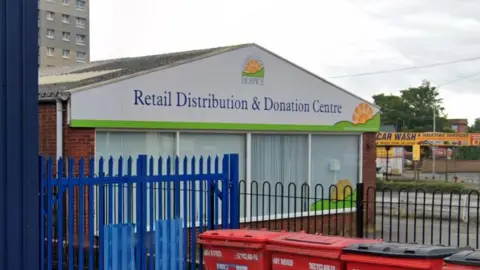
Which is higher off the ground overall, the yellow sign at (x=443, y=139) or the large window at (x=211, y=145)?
the large window at (x=211, y=145)

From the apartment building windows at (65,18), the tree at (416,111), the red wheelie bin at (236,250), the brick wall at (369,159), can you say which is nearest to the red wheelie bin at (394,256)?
the red wheelie bin at (236,250)

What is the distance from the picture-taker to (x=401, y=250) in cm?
470

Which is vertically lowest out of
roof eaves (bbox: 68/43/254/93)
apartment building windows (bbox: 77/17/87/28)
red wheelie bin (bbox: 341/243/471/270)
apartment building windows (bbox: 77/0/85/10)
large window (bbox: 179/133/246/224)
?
red wheelie bin (bbox: 341/243/471/270)

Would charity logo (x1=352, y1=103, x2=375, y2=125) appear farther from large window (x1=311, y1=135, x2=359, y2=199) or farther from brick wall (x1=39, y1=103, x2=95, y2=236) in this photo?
brick wall (x1=39, y1=103, x2=95, y2=236)

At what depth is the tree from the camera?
82.4 meters

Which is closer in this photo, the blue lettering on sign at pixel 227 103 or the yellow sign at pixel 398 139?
the blue lettering on sign at pixel 227 103

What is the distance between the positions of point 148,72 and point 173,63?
73cm

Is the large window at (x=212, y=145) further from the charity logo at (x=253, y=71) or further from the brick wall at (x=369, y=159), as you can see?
the brick wall at (x=369, y=159)

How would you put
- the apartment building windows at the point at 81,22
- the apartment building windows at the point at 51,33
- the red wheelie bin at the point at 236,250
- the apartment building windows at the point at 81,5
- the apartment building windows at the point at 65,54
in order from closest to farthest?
the red wheelie bin at the point at 236,250 → the apartment building windows at the point at 51,33 → the apartment building windows at the point at 65,54 → the apartment building windows at the point at 81,22 → the apartment building windows at the point at 81,5

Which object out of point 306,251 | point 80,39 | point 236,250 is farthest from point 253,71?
point 80,39

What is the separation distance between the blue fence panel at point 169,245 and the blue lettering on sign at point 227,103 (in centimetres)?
419

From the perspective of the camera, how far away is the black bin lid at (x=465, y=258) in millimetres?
4203

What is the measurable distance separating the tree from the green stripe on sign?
2742 inches

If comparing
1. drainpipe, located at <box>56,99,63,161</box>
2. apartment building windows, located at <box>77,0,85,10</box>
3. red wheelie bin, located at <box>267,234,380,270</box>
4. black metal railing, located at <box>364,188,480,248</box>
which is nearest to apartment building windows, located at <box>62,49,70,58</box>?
apartment building windows, located at <box>77,0,85,10</box>
